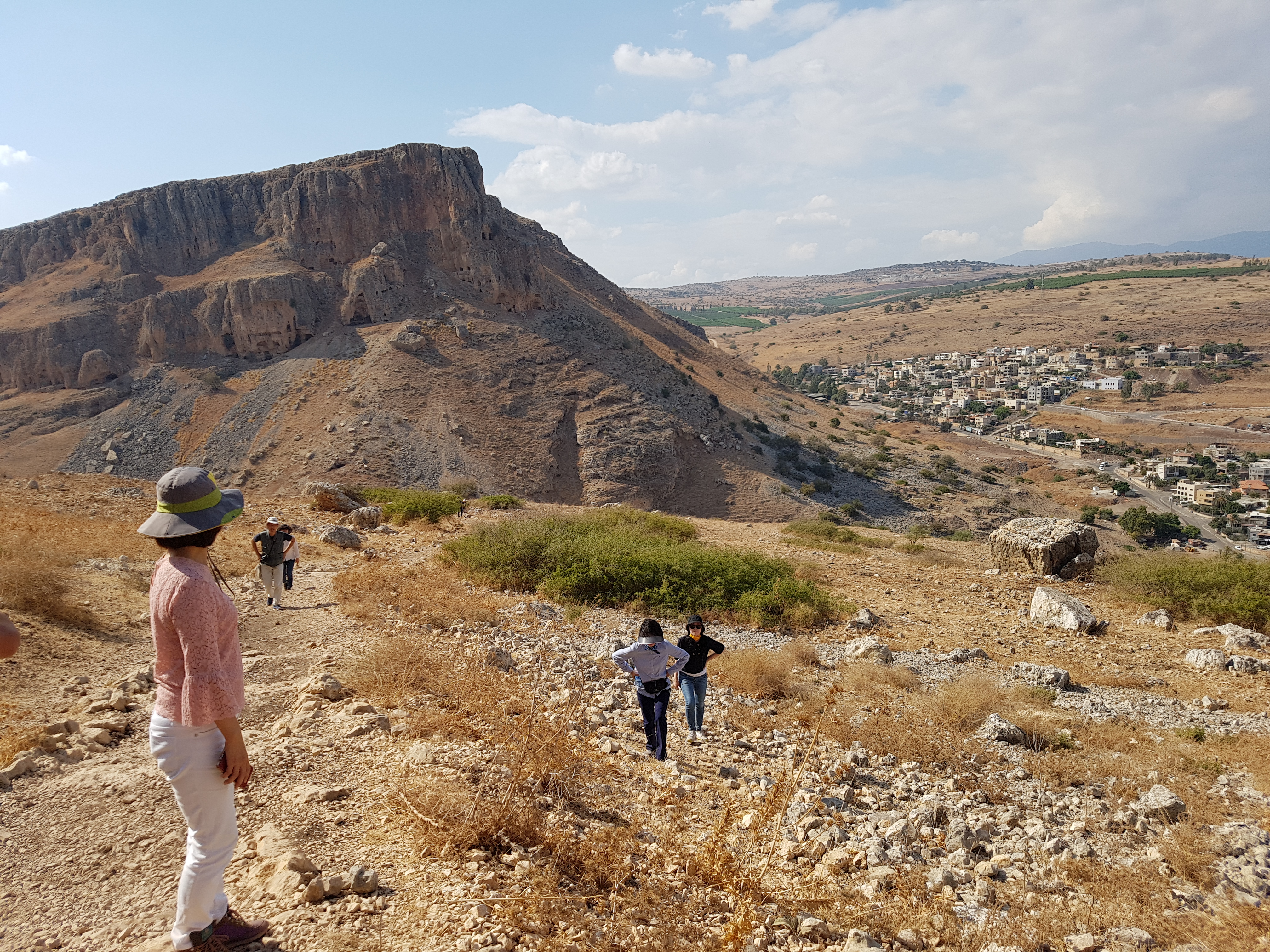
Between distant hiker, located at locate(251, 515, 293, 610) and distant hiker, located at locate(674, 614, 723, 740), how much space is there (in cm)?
579

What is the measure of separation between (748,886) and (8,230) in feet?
182

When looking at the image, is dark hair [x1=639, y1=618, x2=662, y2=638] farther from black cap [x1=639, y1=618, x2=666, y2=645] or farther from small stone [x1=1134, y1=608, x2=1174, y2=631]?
small stone [x1=1134, y1=608, x2=1174, y2=631]

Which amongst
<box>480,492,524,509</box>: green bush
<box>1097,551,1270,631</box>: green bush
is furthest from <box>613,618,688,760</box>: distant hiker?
<box>480,492,524,509</box>: green bush

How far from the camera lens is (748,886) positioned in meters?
A: 3.59

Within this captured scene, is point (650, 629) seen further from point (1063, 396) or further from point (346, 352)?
point (1063, 396)

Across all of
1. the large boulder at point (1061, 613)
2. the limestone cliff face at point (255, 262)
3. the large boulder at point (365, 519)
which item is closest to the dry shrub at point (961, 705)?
the large boulder at point (1061, 613)

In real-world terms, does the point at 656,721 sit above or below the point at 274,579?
below

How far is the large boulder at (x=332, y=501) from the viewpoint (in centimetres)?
1717

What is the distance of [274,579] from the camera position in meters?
8.70

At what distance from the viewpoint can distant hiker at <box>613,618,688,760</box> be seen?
5371mm

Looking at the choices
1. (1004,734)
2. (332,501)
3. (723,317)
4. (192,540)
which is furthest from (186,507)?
(723,317)

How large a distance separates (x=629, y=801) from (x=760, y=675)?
9.91 feet

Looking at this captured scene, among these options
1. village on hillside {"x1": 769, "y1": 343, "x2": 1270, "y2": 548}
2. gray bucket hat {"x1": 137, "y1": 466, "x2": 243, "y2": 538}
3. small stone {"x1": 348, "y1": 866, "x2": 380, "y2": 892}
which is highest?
gray bucket hat {"x1": 137, "y1": 466, "x2": 243, "y2": 538}

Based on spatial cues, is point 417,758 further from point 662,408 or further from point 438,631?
point 662,408
